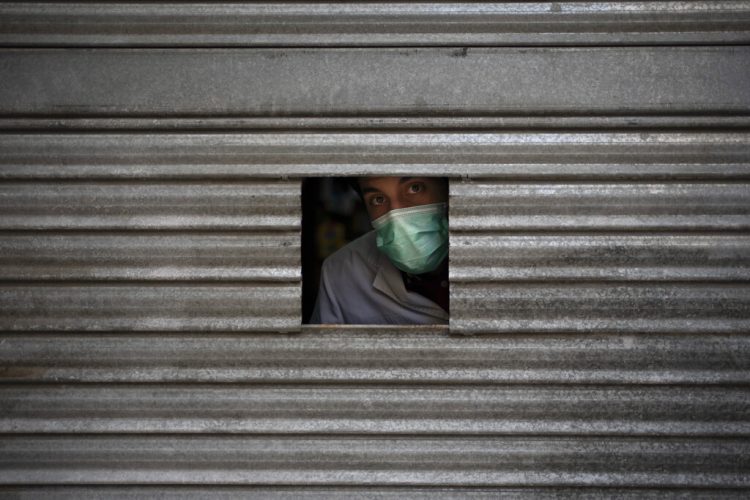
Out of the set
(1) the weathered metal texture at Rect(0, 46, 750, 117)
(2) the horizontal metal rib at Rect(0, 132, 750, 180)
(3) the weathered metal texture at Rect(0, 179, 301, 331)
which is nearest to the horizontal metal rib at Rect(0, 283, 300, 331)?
(3) the weathered metal texture at Rect(0, 179, 301, 331)

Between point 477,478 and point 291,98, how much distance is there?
168 centimetres

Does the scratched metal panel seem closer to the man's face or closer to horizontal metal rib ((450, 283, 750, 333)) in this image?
horizontal metal rib ((450, 283, 750, 333))

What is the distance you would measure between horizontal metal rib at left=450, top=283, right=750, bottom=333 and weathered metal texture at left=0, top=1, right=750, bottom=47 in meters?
0.97

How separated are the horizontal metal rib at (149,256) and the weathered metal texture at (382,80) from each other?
0.50 metres

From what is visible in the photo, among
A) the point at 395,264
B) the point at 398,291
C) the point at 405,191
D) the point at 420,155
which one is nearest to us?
the point at 420,155

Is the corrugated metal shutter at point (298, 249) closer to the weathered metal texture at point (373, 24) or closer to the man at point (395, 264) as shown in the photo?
the weathered metal texture at point (373, 24)

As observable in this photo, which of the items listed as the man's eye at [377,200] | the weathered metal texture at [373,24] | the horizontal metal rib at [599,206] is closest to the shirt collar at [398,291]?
the man's eye at [377,200]

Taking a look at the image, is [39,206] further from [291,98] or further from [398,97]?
[398,97]

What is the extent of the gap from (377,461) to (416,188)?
1.14 metres

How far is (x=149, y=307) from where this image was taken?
10.3 ft

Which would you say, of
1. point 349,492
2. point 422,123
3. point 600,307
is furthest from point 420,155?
point 349,492

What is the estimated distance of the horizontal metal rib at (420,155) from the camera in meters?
3.05

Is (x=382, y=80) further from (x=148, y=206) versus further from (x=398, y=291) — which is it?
(x=398, y=291)

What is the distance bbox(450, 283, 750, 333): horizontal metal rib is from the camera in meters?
3.06
